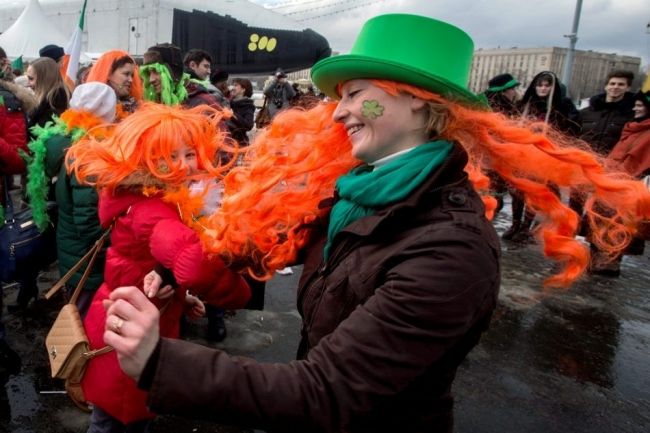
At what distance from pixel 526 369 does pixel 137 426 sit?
2.61m

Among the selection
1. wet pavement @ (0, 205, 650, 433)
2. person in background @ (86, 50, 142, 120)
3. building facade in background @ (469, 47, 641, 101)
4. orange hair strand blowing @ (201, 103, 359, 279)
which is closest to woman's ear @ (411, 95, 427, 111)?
orange hair strand blowing @ (201, 103, 359, 279)

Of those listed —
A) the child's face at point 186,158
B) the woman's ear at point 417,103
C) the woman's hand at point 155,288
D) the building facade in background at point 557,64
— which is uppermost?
the building facade in background at point 557,64

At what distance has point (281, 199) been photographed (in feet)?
5.56

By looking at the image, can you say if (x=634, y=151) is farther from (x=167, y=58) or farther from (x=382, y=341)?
(x=382, y=341)

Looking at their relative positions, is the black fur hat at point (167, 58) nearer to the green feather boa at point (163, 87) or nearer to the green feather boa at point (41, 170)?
the green feather boa at point (163, 87)

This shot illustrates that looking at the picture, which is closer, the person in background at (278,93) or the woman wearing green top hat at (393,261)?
the woman wearing green top hat at (393,261)

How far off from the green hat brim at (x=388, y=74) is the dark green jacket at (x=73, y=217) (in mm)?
1558

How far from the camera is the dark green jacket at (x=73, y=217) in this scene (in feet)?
8.21

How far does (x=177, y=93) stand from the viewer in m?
4.51

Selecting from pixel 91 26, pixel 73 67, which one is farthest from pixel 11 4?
pixel 73 67

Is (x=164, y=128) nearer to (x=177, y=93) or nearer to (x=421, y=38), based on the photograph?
(x=421, y=38)

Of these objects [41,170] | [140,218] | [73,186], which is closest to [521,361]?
[140,218]

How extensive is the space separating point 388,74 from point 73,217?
209cm

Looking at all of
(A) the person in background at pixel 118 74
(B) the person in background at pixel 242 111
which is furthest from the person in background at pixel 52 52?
(A) the person in background at pixel 118 74
